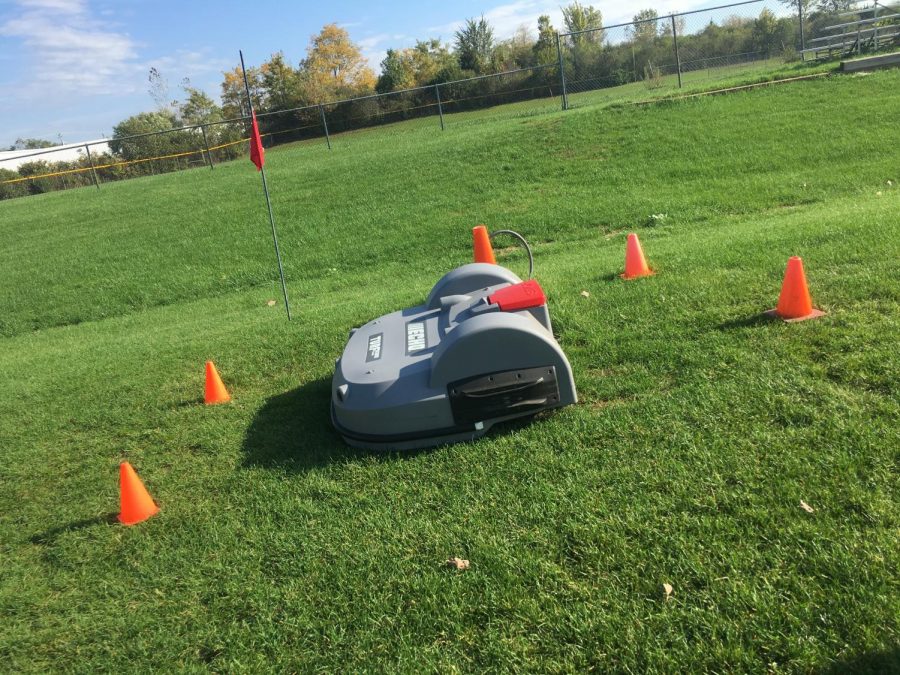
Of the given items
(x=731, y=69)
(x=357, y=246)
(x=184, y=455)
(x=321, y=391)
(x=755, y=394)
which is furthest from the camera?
(x=731, y=69)

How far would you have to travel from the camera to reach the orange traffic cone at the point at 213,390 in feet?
18.3

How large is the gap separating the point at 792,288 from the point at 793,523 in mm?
2567

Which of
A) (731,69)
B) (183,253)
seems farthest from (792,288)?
(731,69)

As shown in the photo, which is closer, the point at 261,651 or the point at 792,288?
the point at 261,651

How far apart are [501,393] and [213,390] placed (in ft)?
9.22

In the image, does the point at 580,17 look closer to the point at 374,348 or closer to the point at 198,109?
the point at 198,109

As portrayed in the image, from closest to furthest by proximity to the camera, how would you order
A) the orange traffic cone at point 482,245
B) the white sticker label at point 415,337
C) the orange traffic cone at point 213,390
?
the white sticker label at point 415,337 < the orange traffic cone at point 213,390 < the orange traffic cone at point 482,245

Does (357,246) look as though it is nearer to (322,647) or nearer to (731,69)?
(322,647)

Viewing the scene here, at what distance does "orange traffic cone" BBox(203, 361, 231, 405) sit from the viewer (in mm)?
5583

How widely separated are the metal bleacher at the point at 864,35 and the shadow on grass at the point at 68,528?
24.1 metres

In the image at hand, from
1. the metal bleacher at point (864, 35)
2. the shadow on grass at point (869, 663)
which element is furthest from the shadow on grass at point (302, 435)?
the metal bleacher at point (864, 35)

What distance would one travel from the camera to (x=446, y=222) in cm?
1213

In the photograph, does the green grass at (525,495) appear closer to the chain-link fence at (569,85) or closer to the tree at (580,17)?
the chain-link fence at (569,85)

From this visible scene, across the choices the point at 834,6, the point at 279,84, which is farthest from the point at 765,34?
the point at 279,84
